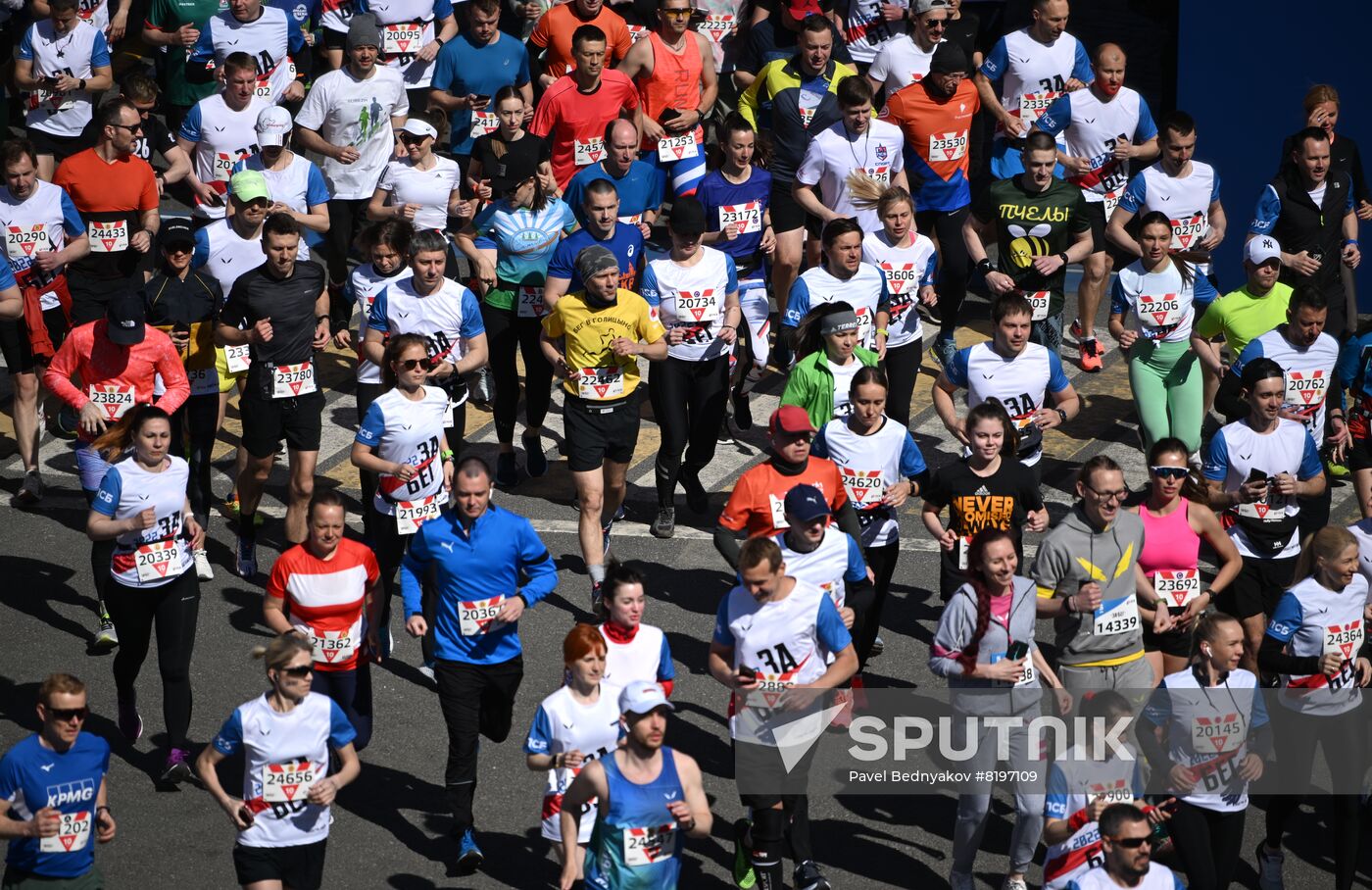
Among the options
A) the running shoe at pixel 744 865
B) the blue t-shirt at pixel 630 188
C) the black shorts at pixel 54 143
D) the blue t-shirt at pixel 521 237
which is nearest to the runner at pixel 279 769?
the running shoe at pixel 744 865

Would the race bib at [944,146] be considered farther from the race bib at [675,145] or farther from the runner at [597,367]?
the runner at [597,367]

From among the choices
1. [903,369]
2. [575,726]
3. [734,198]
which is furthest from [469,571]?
[734,198]

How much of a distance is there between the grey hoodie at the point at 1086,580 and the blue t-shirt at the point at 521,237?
4847 mm

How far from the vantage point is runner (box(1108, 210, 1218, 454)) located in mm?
12594

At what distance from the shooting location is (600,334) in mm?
11953

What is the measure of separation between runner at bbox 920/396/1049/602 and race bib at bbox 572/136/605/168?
530 cm

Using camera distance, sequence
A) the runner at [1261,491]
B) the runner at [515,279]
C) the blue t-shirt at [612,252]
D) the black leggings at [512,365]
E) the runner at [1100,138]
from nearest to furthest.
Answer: the runner at [1261,491] < the blue t-shirt at [612,252] < the runner at [515,279] < the black leggings at [512,365] < the runner at [1100,138]

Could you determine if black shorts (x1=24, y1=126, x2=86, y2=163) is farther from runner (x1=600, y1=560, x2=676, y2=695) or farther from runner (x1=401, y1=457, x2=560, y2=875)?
runner (x1=600, y1=560, x2=676, y2=695)

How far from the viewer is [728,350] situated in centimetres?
1291

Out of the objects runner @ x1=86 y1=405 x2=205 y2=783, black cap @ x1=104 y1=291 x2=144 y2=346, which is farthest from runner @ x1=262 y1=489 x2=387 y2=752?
black cap @ x1=104 y1=291 x2=144 y2=346

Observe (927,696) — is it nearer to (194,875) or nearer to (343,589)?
(343,589)

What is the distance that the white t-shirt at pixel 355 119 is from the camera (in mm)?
15133

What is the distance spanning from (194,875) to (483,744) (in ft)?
5.91

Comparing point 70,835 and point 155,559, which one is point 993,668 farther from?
point 155,559
